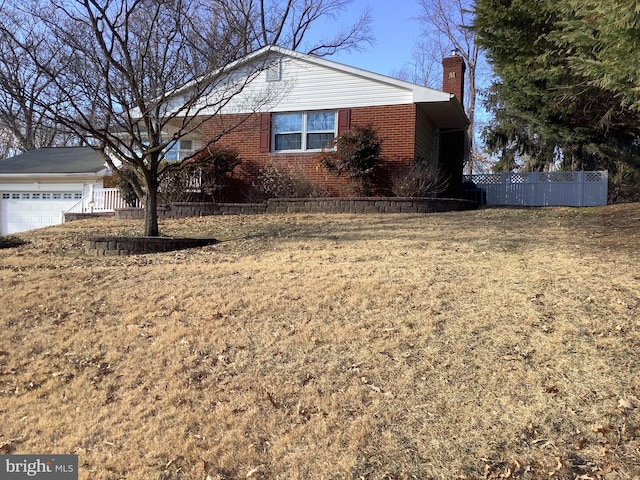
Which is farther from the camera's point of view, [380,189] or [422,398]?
[380,189]

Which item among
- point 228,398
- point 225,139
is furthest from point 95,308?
point 225,139

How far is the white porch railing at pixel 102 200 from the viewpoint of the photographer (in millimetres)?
16812

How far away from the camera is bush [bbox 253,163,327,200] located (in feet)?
47.2

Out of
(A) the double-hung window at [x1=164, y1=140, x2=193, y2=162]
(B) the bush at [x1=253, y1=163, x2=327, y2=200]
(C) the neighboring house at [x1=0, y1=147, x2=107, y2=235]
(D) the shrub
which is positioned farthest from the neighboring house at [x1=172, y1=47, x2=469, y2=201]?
(C) the neighboring house at [x1=0, y1=147, x2=107, y2=235]

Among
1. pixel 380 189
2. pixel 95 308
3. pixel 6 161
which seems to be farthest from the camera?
pixel 6 161

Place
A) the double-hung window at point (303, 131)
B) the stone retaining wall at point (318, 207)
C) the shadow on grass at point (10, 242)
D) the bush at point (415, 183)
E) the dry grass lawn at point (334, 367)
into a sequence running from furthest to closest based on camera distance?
the double-hung window at point (303, 131) < the bush at point (415, 183) < the stone retaining wall at point (318, 207) < the shadow on grass at point (10, 242) < the dry grass lawn at point (334, 367)

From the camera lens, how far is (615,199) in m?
26.9

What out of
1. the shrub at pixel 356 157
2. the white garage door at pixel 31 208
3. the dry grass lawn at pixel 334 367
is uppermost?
the shrub at pixel 356 157

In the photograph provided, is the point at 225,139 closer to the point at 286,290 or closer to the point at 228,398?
the point at 286,290

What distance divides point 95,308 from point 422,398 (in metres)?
3.83

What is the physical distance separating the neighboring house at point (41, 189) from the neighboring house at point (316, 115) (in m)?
6.00

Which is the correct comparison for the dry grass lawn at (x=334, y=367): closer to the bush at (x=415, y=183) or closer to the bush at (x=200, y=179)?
the bush at (x=415, y=183)

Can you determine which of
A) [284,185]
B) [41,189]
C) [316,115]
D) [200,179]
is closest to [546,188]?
[316,115]

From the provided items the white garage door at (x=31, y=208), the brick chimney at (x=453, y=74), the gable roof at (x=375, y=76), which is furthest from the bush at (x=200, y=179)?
the brick chimney at (x=453, y=74)
